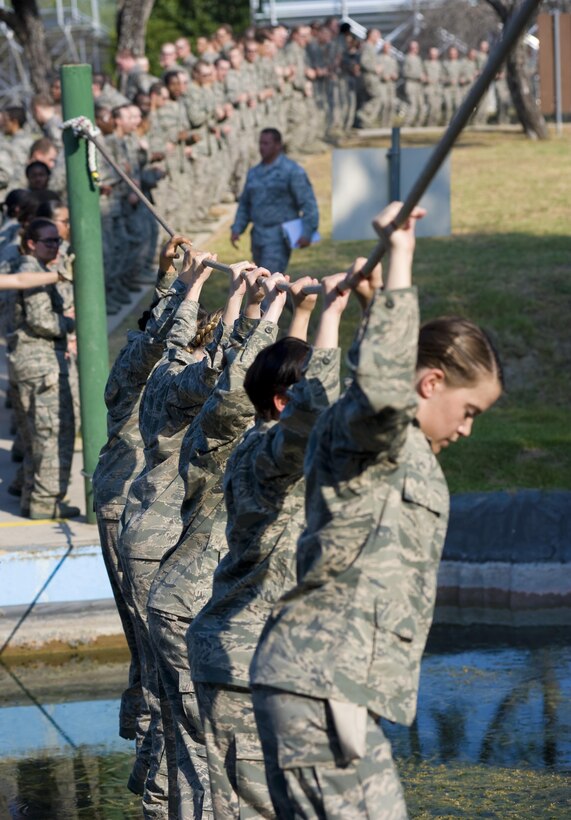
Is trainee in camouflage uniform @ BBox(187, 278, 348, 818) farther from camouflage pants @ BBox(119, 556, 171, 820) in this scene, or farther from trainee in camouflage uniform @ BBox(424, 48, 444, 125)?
trainee in camouflage uniform @ BBox(424, 48, 444, 125)

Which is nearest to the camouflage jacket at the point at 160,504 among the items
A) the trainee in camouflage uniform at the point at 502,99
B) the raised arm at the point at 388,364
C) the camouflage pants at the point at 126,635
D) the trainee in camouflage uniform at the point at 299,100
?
the camouflage pants at the point at 126,635

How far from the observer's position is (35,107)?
15.5 metres

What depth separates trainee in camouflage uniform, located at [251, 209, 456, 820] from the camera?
→ 3389 mm

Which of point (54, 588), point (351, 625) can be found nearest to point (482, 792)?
point (351, 625)

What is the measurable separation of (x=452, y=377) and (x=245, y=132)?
1967 cm

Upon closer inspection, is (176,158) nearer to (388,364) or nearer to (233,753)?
(233,753)

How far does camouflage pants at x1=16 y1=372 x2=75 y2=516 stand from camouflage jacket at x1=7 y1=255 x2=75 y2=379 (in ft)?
0.21

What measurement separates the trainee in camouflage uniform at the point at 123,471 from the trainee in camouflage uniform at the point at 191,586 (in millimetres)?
1105

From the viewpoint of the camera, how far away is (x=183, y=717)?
4.76 metres

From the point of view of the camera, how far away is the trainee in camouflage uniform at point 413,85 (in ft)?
108

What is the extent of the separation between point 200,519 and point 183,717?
626 mm

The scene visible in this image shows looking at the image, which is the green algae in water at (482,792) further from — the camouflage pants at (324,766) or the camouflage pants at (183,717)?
the camouflage pants at (324,766)

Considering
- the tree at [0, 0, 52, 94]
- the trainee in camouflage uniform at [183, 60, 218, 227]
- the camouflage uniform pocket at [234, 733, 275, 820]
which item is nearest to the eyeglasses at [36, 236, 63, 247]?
the camouflage uniform pocket at [234, 733, 275, 820]

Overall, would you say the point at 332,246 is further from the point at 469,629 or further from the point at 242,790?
the point at 242,790
